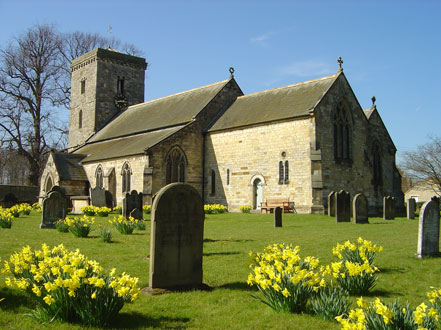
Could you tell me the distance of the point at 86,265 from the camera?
572 cm

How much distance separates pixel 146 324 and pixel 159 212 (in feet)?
6.12

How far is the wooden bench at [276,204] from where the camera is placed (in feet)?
81.3

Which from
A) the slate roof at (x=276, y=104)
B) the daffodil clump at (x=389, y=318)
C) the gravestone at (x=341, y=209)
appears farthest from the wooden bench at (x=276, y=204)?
the daffodil clump at (x=389, y=318)

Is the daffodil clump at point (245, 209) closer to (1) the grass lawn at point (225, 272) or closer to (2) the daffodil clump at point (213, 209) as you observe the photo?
(2) the daffodil clump at point (213, 209)

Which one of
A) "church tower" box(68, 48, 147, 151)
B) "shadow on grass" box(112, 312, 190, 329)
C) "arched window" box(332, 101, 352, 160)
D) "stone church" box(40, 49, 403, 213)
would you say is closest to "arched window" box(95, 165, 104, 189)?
"stone church" box(40, 49, 403, 213)

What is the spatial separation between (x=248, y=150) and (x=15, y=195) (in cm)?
1797

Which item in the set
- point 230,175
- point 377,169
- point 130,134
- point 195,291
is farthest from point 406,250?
point 130,134

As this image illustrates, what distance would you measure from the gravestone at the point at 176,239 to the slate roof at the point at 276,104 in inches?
733

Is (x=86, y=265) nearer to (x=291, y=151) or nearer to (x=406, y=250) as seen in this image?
(x=406, y=250)

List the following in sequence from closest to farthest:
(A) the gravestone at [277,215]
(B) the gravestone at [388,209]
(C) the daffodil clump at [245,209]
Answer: (A) the gravestone at [277,215]
(B) the gravestone at [388,209]
(C) the daffodil clump at [245,209]

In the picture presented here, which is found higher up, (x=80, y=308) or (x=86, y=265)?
(x=86, y=265)

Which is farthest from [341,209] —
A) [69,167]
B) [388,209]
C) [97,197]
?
[69,167]

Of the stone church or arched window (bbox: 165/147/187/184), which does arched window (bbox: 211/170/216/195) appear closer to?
the stone church

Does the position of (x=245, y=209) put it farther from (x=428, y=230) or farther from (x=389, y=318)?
(x=389, y=318)
